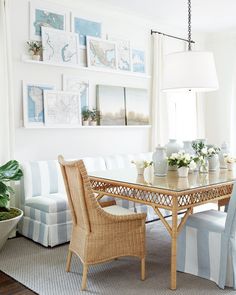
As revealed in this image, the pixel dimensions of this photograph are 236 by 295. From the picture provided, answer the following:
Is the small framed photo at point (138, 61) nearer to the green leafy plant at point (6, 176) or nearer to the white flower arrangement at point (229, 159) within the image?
the white flower arrangement at point (229, 159)

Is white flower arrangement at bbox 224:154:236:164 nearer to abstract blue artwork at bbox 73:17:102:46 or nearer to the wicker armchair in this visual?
the wicker armchair

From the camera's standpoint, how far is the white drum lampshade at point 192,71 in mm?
3131

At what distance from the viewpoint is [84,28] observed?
470 cm

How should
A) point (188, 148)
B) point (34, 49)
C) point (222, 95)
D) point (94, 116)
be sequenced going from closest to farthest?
1. point (188, 148)
2. point (34, 49)
3. point (94, 116)
4. point (222, 95)

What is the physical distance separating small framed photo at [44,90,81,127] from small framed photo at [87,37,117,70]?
1.74 ft

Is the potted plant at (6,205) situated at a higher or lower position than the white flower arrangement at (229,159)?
lower

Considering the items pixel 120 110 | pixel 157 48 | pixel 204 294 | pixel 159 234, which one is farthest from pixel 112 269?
pixel 157 48

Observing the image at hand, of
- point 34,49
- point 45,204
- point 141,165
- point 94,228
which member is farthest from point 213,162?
point 34,49

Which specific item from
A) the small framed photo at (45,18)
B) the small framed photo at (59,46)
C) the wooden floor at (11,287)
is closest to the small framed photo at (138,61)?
the small framed photo at (59,46)

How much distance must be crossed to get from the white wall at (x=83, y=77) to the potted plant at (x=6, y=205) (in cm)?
61

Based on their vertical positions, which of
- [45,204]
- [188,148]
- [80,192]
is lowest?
[45,204]

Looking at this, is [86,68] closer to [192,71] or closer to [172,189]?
[192,71]

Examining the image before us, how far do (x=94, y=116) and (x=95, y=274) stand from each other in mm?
2303

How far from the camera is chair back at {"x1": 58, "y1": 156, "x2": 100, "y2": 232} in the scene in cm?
259
